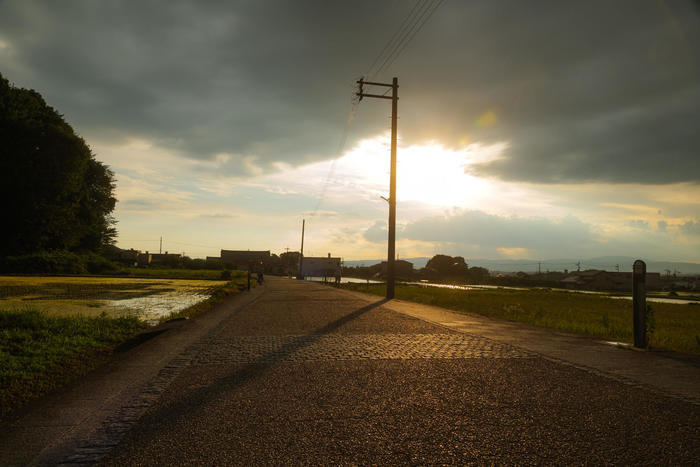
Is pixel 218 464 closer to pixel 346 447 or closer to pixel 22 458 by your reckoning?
pixel 346 447

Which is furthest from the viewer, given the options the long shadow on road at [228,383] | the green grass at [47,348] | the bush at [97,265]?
the bush at [97,265]

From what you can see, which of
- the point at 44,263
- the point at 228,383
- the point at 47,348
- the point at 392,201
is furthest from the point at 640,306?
the point at 44,263

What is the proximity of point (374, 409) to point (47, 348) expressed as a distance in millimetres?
5808

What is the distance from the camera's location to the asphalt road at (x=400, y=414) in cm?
308

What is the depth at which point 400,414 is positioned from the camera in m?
3.93

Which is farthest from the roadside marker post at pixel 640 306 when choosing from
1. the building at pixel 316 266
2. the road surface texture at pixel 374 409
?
the building at pixel 316 266

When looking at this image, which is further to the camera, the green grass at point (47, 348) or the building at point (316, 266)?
the building at point (316, 266)

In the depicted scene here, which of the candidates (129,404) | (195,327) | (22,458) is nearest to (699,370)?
(129,404)

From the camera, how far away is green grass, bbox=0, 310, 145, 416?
4934mm

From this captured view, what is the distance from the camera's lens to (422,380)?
204 inches

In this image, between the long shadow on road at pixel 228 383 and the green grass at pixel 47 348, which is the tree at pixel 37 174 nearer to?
the green grass at pixel 47 348

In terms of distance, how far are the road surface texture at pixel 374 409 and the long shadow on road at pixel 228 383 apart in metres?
0.03

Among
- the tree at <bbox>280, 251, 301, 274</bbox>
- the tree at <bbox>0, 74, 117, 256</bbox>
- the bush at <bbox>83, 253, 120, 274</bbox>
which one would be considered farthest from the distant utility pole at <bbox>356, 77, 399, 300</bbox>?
the tree at <bbox>280, 251, 301, 274</bbox>

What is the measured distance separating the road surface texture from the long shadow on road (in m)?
0.03
